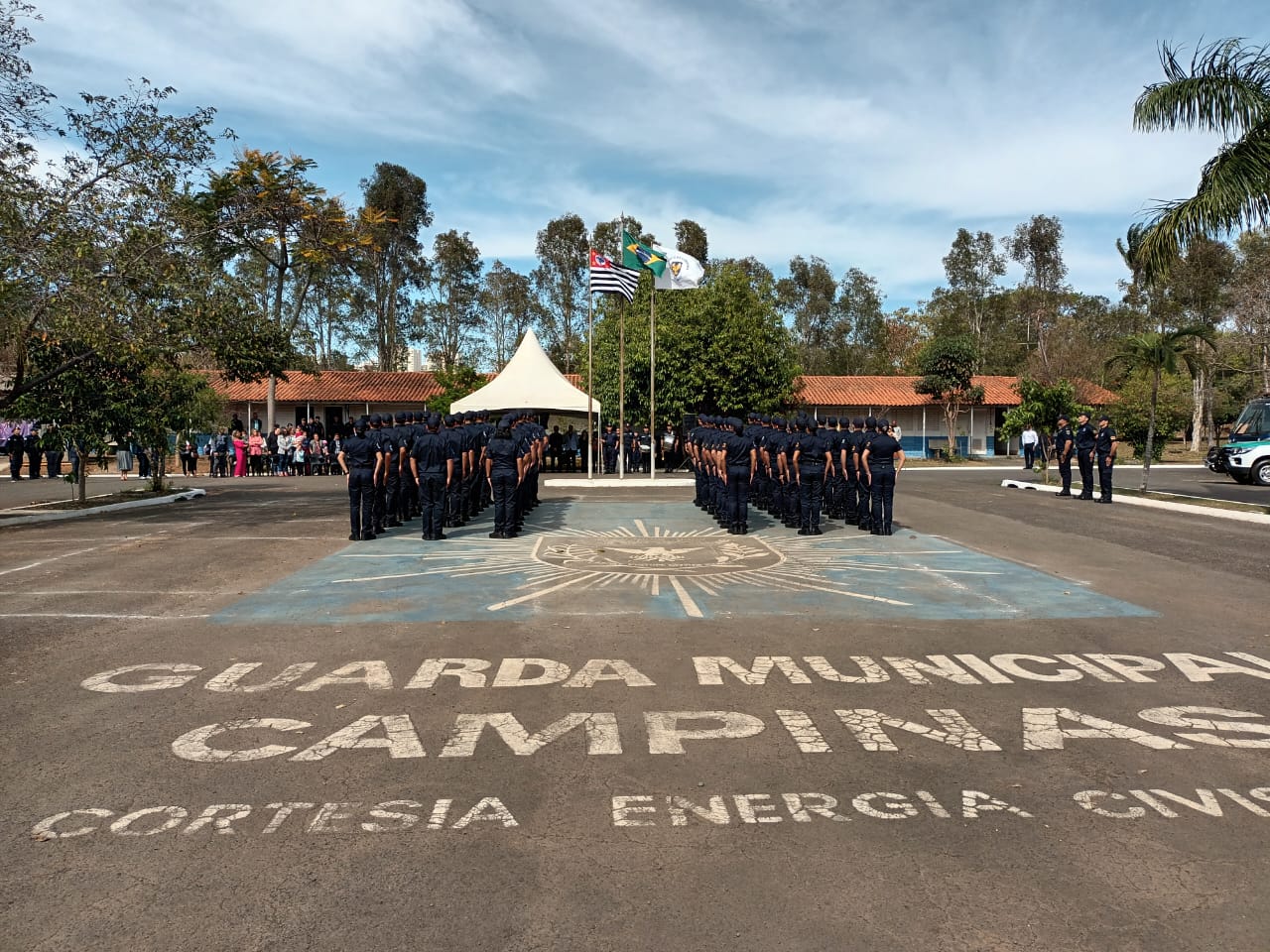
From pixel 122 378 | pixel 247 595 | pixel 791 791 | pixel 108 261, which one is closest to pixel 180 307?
pixel 108 261

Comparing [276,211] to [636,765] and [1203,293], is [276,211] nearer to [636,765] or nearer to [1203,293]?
[636,765]

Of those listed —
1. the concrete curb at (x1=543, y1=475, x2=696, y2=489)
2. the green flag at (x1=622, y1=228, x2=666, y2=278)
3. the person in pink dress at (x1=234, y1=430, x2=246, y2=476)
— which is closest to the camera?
the green flag at (x1=622, y1=228, x2=666, y2=278)

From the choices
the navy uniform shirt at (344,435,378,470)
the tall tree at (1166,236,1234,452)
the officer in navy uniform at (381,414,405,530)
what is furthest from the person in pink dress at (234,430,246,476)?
the tall tree at (1166,236,1234,452)

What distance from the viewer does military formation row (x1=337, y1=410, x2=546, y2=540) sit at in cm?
1209

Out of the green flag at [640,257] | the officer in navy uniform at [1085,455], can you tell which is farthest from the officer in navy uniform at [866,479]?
the green flag at [640,257]

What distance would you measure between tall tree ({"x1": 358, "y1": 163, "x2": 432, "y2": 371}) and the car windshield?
36524mm

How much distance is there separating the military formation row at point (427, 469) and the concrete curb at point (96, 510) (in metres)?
6.49

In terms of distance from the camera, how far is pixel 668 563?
10.1m

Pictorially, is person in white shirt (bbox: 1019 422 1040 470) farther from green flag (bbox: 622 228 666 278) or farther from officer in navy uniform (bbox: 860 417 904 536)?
officer in navy uniform (bbox: 860 417 904 536)

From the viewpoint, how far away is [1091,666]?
589 cm

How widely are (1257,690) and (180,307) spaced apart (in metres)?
15.7

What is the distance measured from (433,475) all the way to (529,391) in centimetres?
1336

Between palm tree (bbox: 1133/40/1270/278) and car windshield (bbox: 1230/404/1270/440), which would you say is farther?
car windshield (bbox: 1230/404/1270/440)

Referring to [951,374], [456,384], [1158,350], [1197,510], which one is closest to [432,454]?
[1197,510]
